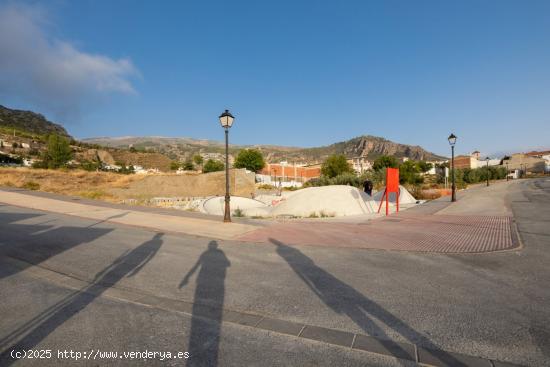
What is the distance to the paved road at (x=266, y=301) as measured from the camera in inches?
118

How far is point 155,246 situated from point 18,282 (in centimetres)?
291

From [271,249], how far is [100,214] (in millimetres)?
8992

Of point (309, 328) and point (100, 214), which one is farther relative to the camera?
point (100, 214)

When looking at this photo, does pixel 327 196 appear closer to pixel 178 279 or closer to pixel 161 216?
pixel 161 216

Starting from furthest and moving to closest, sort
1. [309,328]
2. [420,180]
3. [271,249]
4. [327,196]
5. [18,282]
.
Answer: [420,180]
[327,196]
[271,249]
[18,282]
[309,328]

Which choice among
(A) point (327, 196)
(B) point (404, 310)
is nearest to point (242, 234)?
(B) point (404, 310)

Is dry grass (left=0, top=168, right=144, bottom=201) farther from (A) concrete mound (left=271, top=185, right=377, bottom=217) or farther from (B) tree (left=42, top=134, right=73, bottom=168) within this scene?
(B) tree (left=42, top=134, right=73, bottom=168)

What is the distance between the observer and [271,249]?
7.40 meters

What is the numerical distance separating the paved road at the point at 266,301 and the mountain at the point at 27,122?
13378 centimetres

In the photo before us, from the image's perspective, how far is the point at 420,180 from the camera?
4638 cm

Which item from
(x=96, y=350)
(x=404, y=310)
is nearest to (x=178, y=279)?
(x=96, y=350)

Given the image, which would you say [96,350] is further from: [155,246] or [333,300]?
[155,246]

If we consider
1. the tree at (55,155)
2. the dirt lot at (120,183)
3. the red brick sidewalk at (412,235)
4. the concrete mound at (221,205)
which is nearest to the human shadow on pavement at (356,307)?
the red brick sidewalk at (412,235)

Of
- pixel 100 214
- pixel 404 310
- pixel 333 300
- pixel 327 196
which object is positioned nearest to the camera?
pixel 404 310
